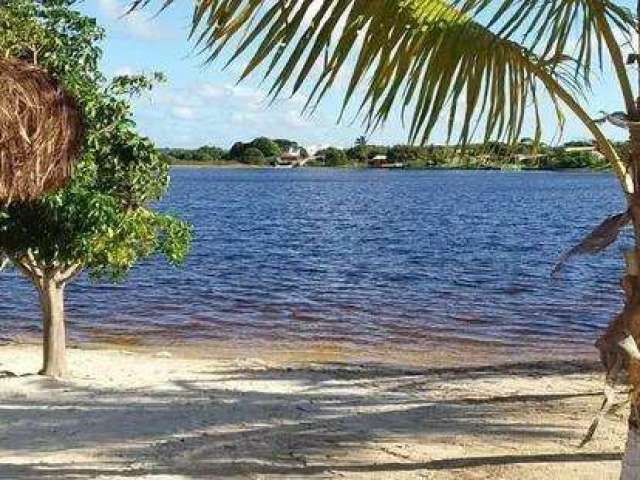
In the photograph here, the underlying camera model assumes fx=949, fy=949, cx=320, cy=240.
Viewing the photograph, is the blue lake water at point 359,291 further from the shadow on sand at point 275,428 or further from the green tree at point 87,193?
the green tree at point 87,193

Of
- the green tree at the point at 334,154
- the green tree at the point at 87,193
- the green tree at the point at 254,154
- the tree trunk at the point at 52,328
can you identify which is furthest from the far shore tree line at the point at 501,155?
the green tree at the point at 254,154

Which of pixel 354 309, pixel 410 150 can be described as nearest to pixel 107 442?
pixel 410 150

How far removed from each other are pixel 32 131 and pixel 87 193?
14.0 ft

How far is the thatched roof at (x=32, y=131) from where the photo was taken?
14.2 ft

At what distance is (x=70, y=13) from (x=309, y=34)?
5836 millimetres

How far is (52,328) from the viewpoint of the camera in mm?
10234

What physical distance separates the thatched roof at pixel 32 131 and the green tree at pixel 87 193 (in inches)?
130

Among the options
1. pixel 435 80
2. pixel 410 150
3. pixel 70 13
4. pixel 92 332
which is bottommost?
pixel 92 332

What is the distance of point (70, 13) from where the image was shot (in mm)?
8680

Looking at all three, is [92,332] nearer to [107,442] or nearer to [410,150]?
[107,442]

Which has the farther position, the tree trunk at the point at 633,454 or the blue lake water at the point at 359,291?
the blue lake water at the point at 359,291

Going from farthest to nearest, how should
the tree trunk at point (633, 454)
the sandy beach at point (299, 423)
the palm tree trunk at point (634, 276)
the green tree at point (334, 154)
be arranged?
1. the green tree at point (334, 154)
2. the sandy beach at point (299, 423)
3. the tree trunk at point (633, 454)
4. the palm tree trunk at point (634, 276)

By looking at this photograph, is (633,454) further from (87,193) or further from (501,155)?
(87,193)

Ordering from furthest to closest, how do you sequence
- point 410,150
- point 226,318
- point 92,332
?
1. point 226,318
2. point 92,332
3. point 410,150
